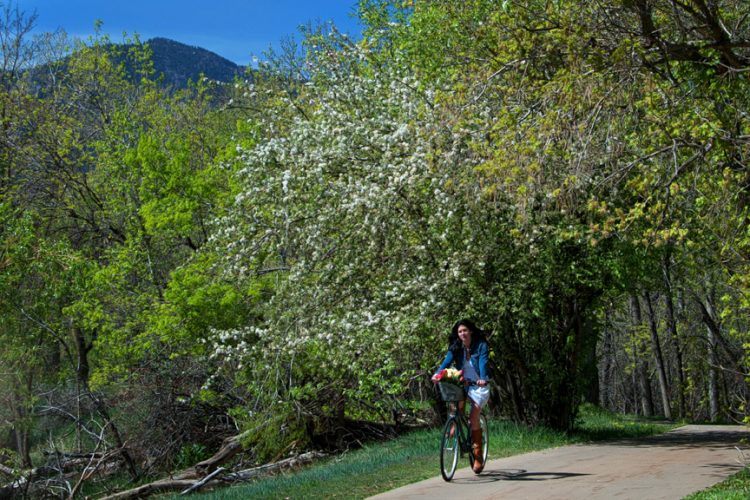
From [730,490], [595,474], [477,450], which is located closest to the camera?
[730,490]

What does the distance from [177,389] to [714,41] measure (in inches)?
655

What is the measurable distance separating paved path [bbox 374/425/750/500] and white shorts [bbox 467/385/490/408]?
35.8 inches

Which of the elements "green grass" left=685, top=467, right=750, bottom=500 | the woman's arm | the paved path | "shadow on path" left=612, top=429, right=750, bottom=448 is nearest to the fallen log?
the paved path

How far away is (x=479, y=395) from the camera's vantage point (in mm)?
10742

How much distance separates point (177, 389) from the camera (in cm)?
2233

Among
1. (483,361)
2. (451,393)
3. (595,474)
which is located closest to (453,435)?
(451,393)

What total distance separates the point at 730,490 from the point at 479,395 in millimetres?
3053

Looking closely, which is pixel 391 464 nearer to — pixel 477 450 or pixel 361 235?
pixel 477 450

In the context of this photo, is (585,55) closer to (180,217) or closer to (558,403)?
(558,403)

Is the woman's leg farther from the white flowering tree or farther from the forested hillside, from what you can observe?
the white flowering tree

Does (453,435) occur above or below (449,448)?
above

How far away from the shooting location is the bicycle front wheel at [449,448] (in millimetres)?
10359

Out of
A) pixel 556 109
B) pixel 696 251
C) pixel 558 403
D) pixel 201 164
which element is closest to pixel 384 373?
pixel 558 403

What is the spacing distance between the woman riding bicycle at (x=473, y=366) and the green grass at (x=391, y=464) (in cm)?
96
